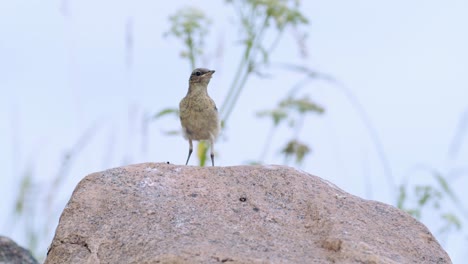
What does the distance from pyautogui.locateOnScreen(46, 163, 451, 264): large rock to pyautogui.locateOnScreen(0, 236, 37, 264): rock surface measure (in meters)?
1.43

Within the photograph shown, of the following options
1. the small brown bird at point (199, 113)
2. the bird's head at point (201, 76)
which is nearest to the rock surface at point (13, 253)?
the small brown bird at point (199, 113)

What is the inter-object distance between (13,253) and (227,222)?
90.3 inches

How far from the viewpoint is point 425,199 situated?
9148mm

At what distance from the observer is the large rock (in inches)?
224

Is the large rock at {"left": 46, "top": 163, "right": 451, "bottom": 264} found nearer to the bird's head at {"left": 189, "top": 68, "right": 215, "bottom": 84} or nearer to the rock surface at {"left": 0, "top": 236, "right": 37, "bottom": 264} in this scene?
the rock surface at {"left": 0, "top": 236, "right": 37, "bottom": 264}

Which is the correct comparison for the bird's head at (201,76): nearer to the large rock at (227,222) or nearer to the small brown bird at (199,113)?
the small brown bird at (199,113)

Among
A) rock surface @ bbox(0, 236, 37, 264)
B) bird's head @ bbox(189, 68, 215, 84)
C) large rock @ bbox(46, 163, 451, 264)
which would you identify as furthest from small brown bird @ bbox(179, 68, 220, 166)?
rock surface @ bbox(0, 236, 37, 264)

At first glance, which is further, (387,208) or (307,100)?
(307,100)

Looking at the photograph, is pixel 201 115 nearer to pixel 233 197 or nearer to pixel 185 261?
pixel 233 197

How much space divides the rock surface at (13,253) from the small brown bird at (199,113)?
1415mm

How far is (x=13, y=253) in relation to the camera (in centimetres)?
762

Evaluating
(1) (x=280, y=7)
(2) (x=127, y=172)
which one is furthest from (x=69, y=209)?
(1) (x=280, y=7)

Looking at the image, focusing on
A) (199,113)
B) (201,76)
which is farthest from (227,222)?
(201,76)

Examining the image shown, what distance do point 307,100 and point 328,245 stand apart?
3.84 meters
